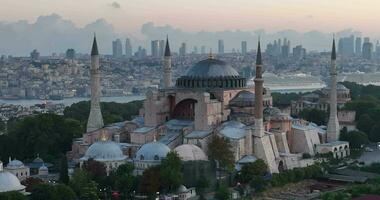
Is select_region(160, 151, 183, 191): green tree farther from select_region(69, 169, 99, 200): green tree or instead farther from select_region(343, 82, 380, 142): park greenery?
select_region(343, 82, 380, 142): park greenery

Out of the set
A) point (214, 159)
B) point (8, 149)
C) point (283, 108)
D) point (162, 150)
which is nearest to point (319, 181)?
point (214, 159)

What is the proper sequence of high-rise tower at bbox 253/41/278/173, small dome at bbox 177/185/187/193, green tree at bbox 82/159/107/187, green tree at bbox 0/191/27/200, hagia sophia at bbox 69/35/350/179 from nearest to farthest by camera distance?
green tree at bbox 0/191/27/200 → small dome at bbox 177/185/187/193 → green tree at bbox 82/159/107/187 → hagia sophia at bbox 69/35/350/179 → high-rise tower at bbox 253/41/278/173

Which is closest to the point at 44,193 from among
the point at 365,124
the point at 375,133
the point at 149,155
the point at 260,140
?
the point at 149,155

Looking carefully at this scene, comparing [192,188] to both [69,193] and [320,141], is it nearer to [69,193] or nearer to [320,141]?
[69,193]

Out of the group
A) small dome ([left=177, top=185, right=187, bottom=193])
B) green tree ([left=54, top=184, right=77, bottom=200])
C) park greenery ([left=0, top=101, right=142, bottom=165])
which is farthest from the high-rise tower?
park greenery ([left=0, top=101, right=142, bottom=165])

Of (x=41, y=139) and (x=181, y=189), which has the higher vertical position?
(x=41, y=139)

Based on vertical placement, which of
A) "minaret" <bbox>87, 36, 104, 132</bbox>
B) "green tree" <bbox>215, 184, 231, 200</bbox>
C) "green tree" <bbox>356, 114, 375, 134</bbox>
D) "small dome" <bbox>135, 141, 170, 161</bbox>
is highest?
"minaret" <bbox>87, 36, 104, 132</bbox>

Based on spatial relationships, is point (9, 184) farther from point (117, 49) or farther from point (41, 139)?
point (117, 49)
